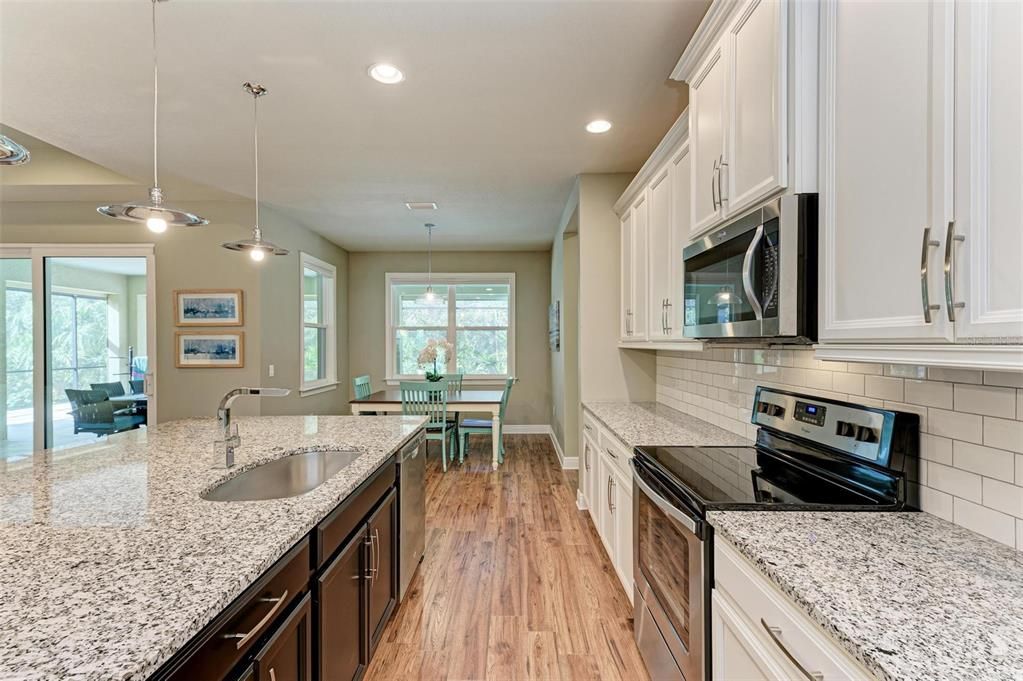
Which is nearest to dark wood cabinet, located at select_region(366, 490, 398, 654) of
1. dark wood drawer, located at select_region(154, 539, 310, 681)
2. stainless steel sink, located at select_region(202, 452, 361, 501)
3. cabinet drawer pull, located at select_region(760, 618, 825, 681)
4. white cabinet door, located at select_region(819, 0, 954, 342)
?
stainless steel sink, located at select_region(202, 452, 361, 501)

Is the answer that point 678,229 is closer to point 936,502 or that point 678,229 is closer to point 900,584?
point 936,502

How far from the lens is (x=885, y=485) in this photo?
1291 mm

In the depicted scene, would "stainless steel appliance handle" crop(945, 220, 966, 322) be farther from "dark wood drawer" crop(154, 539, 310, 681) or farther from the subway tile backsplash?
"dark wood drawer" crop(154, 539, 310, 681)

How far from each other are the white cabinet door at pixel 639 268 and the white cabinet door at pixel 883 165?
1.66 meters

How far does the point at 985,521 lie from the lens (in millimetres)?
1111

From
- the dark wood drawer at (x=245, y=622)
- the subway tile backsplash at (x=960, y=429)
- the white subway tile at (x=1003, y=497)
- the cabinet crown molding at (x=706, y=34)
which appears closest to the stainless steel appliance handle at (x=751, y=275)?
the subway tile backsplash at (x=960, y=429)

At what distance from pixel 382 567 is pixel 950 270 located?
2.12 metres

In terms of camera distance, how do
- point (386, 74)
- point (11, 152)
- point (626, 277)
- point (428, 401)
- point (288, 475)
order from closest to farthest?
point (11, 152)
point (288, 475)
point (386, 74)
point (626, 277)
point (428, 401)

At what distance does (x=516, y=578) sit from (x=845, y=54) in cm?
270

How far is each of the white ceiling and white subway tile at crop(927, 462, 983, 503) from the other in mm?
1762

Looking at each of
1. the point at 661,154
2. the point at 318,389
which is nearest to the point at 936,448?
the point at 661,154

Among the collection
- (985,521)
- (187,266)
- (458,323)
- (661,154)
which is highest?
(661,154)

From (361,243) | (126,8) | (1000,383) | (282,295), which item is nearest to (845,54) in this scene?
(1000,383)

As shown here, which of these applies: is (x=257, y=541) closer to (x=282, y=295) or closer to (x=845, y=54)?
(x=845, y=54)
